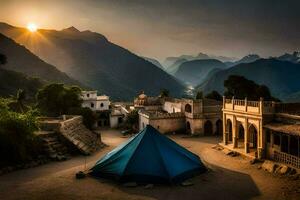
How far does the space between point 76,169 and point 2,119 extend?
350 inches

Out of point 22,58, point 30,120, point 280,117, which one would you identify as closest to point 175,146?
point 280,117

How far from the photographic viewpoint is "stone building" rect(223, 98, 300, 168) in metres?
25.8

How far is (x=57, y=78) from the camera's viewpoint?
142375mm

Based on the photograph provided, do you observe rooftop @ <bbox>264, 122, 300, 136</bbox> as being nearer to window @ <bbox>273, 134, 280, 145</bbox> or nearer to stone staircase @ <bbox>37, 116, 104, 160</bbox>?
window @ <bbox>273, 134, 280, 145</bbox>

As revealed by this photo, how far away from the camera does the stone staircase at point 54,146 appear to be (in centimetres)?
3302

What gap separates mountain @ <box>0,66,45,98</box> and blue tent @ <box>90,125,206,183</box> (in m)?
75.3

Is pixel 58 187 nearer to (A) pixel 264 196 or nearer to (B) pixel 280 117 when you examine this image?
(A) pixel 264 196

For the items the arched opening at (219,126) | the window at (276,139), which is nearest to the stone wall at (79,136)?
the arched opening at (219,126)

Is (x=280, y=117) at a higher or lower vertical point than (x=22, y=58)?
lower

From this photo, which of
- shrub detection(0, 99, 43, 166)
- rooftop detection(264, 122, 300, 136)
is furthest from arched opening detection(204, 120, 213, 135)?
shrub detection(0, 99, 43, 166)

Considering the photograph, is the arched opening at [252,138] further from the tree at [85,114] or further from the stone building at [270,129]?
the tree at [85,114]

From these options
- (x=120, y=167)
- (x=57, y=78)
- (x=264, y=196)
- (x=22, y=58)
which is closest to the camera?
(x=264, y=196)

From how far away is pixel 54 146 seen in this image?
3466 centimetres

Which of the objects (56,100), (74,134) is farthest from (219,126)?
(56,100)
